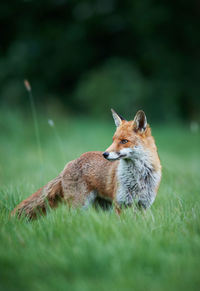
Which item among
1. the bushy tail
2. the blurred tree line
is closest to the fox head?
the bushy tail

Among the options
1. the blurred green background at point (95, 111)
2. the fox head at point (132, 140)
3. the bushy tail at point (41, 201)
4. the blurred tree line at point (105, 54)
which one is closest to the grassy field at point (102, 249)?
the blurred green background at point (95, 111)

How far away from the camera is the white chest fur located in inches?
182

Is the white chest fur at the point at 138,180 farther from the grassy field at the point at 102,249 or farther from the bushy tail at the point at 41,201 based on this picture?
the bushy tail at the point at 41,201

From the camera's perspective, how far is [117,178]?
4.77 metres

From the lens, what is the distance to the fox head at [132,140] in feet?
15.1

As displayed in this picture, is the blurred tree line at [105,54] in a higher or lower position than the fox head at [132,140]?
higher

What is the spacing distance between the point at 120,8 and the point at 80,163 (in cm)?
2167

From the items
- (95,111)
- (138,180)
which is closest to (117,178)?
(138,180)

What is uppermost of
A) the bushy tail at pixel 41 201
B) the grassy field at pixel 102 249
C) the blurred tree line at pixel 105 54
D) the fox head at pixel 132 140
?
the blurred tree line at pixel 105 54

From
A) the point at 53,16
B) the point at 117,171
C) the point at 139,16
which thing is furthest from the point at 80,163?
the point at 53,16

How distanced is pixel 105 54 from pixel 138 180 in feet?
75.6

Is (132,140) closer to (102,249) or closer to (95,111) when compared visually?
(102,249)

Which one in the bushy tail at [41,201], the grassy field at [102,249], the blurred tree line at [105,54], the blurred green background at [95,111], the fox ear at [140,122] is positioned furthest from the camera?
the blurred tree line at [105,54]

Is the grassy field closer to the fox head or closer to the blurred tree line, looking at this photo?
the fox head
